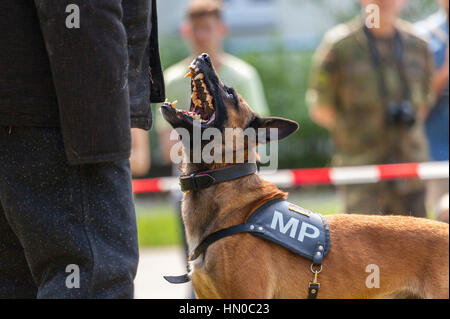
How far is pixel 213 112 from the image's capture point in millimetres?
3375

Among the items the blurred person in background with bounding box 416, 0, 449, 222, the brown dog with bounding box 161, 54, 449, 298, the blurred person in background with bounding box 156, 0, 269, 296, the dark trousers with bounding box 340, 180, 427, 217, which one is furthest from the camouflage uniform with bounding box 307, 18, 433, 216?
the brown dog with bounding box 161, 54, 449, 298

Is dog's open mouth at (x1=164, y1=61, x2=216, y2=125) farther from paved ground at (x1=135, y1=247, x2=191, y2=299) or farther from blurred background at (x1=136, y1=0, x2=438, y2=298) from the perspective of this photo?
blurred background at (x1=136, y1=0, x2=438, y2=298)

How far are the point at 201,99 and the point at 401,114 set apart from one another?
8.28 ft

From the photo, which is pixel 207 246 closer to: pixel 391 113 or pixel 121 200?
pixel 121 200

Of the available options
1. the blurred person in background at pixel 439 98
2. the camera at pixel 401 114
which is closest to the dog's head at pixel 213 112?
the camera at pixel 401 114

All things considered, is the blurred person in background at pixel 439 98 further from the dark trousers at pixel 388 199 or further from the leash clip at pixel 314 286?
the leash clip at pixel 314 286

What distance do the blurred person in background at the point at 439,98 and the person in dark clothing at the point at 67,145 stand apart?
3705mm

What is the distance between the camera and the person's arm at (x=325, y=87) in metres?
5.69

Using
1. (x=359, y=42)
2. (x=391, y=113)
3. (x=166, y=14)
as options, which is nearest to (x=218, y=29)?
(x=359, y=42)

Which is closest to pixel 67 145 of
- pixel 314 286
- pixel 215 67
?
pixel 314 286

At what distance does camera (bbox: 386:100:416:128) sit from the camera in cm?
544

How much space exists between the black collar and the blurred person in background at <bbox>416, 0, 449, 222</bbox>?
2725 mm
